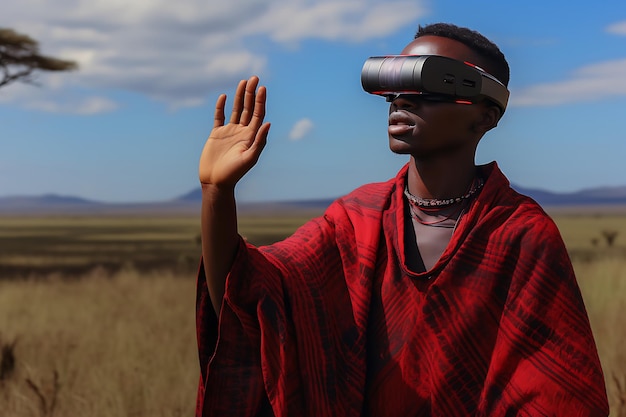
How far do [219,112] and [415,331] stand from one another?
869mm

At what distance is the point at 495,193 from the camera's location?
2795 millimetres

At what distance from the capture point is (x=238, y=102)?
260cm

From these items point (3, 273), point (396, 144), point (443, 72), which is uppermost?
point (443, 72)

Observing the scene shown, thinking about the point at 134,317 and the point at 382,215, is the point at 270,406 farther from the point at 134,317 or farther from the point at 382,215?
the point at 134,317

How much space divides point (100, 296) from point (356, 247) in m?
8.17

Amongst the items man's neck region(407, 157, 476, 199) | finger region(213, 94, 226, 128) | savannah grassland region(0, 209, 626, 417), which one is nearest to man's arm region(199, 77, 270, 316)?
finger region(213, 94, 226, 128)

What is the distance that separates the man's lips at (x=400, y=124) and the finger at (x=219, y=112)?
508mm

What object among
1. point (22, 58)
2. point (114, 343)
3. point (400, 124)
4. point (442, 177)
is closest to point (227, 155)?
point (400, 124)

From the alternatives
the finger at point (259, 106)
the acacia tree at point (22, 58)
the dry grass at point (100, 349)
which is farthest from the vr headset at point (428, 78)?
the acacia tree at point (22, 58)

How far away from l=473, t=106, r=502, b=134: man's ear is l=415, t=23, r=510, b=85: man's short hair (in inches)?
4.5

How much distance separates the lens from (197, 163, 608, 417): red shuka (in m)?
2.67

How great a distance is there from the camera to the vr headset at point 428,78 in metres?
2.67

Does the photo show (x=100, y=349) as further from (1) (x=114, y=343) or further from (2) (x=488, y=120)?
(2) (x=488, y=120)

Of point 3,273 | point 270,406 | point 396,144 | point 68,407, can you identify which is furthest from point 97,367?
point 3,273
